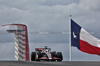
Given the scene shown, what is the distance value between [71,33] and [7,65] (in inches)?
381

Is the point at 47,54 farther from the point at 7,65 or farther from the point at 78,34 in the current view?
the point at 7,65

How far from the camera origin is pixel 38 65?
879 centimetres

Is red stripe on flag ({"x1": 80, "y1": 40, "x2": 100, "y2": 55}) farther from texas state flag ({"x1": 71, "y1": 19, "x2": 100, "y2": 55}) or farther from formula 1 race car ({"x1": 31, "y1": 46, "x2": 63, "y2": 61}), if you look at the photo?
formula 1 race car ({"x1": 31, "y1": 46, "x2": 63, "y2": 61})

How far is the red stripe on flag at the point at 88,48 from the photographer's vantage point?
1631 cm

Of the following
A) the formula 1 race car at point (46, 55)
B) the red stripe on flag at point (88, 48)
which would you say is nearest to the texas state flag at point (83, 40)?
the red stripe on flag at point (88, 48)

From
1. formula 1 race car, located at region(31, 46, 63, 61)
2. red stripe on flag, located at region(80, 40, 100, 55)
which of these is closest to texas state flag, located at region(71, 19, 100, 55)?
red stripe on flag, located at region(80, 40, 100, 55)

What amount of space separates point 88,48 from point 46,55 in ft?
23.7

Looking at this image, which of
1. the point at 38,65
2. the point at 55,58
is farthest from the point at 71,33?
the point at 38,65

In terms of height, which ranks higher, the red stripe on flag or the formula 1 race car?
the red stripe on flag

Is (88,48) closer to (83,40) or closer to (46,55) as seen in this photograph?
(83,40)

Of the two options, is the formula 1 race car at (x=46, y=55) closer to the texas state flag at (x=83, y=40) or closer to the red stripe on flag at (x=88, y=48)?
the texas state flag at (x=83, y=40)

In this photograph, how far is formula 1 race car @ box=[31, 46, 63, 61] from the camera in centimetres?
2008

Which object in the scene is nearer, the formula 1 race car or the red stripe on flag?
the red stripe on flag

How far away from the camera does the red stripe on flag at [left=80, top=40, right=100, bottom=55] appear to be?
642 inches
